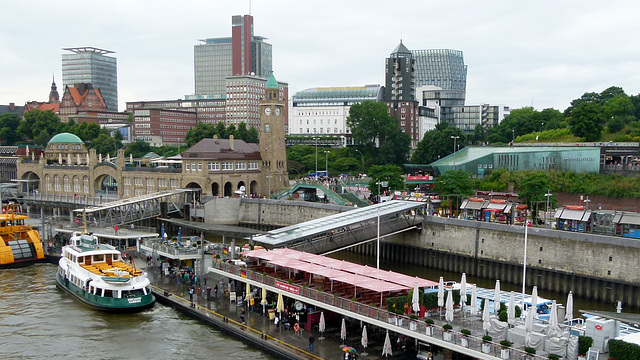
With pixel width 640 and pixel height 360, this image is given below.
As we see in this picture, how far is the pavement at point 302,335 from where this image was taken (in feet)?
107

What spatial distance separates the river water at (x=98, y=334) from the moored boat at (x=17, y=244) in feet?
41.1

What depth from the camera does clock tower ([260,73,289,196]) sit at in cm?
10031

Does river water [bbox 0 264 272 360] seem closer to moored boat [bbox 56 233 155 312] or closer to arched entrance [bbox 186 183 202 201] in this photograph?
moored boat [bbox 56 233 155 312]

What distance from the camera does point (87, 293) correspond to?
45.9 metres

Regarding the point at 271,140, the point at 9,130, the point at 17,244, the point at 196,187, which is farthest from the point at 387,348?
the point at 9,130

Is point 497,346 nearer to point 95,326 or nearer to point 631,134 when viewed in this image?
point 95,326

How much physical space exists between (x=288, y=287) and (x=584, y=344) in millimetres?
18229

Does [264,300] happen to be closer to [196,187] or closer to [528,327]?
[528,327]

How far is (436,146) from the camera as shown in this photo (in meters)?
124

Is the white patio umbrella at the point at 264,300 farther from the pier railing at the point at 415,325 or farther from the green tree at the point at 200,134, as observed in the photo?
the green tree at the point at 200,134

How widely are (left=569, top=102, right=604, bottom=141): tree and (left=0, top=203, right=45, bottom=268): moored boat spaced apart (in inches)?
3237

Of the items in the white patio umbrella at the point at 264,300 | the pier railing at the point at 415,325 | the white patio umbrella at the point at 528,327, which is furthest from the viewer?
the white patio umbrella at the point at 264,300

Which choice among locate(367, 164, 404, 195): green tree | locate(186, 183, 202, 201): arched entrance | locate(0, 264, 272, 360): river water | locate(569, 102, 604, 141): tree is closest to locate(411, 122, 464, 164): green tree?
locate(569, 102, 604, 141): tree

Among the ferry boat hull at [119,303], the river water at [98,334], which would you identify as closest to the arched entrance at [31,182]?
the river water at [98,334]
